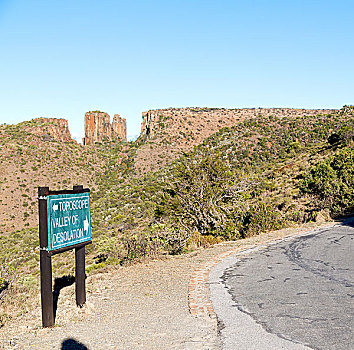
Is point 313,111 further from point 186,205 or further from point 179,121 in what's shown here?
point 186,205

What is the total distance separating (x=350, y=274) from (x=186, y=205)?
8067 mm

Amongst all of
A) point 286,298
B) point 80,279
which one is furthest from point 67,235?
point 286,298

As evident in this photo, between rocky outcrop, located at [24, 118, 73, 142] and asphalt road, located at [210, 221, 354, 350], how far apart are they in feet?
222

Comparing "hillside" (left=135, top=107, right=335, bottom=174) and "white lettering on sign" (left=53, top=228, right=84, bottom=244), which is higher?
"hillside" (left=135, top=107, right=335, bottom=174)

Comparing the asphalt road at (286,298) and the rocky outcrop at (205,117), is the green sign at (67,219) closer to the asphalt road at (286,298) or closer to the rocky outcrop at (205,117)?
the asphalt road at (286,298)

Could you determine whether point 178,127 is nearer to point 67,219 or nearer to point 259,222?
point 259,222

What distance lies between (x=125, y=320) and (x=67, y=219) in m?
1.75

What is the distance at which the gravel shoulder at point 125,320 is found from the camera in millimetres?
4785

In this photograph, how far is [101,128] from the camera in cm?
9288

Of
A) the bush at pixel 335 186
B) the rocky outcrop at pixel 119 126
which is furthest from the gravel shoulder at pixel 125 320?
the rocky outcrop at pixel 119 126

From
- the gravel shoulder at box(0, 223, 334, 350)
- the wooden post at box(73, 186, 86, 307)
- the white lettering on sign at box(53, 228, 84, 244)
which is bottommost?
the gravel shoulder at box(0, 223, 334, 350)

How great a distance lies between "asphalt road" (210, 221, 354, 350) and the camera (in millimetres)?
A: 4668

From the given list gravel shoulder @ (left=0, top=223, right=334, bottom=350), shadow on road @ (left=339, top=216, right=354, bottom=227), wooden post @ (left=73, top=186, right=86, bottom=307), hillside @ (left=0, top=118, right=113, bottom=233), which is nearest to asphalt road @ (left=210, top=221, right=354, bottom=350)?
gravel shoulder @ (left=0, top=223, right=334, bottom=350)

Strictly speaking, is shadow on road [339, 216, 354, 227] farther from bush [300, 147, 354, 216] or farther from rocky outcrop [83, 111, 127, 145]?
rocky outcrop [83, 111, 127, 145]
